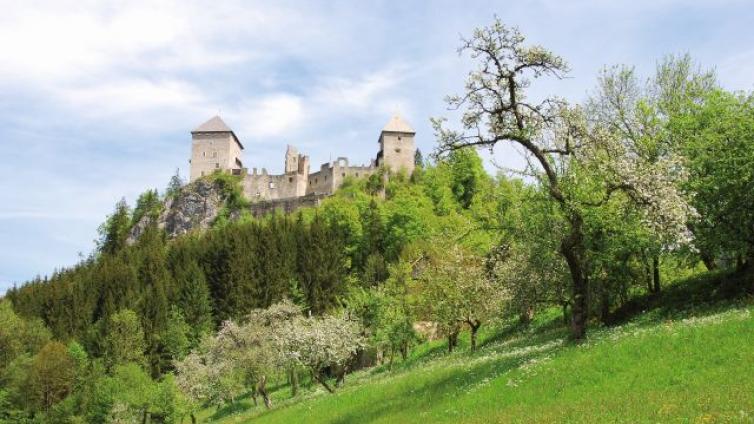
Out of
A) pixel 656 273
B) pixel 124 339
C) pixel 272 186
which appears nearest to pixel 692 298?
pixel 656 273

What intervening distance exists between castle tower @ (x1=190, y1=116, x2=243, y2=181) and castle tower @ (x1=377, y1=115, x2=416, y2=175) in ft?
120

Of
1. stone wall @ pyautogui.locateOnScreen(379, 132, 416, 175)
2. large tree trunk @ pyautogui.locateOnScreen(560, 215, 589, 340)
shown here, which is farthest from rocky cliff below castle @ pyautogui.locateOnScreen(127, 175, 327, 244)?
large tree trunk @ pyautogui.locateOnScreen(560, 215, 589, 340)

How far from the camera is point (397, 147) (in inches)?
6004

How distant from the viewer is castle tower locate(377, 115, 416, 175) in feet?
497

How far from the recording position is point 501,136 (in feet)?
88.5

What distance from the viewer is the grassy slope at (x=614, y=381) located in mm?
17359

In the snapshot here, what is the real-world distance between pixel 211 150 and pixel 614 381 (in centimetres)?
15415

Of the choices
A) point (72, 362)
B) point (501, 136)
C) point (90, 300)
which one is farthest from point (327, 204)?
point (501, 136)

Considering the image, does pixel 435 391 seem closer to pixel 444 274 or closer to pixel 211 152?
pixel 444 274

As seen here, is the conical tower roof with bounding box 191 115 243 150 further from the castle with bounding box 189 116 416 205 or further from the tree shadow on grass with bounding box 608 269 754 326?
the tree shadow on grass with bounding box 608 269 754 326

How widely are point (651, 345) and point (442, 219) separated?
9123 cm

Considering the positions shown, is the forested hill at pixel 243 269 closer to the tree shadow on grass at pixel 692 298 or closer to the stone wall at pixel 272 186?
the stone wall at pixel 272 186

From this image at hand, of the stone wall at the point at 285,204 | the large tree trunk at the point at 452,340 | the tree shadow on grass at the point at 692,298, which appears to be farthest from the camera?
the stone wall at the point at 285,204

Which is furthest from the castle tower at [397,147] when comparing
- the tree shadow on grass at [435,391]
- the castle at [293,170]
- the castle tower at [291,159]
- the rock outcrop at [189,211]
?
the tree shadow on grass at [435,391]
